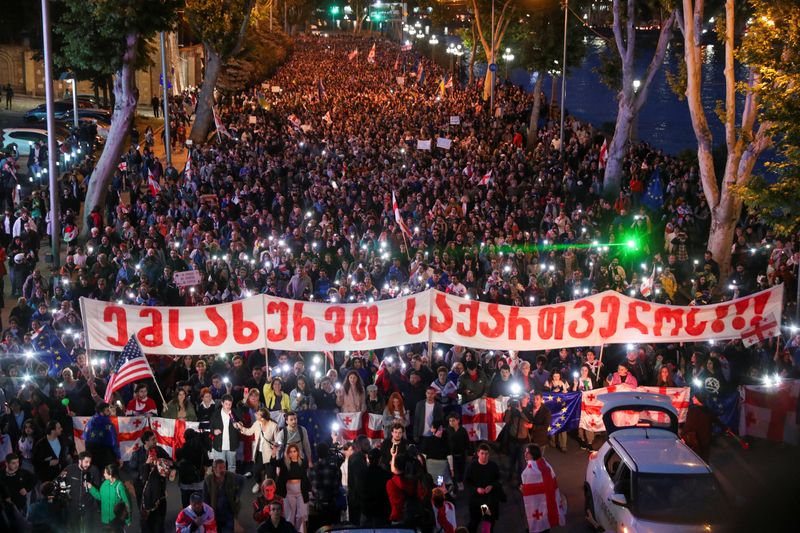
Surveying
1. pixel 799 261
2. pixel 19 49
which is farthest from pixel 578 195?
pixel 19 49

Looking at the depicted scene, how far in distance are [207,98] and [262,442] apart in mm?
29951

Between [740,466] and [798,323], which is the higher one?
[798,323]

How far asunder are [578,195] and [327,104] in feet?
69.7

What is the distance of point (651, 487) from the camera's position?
9.68 meters

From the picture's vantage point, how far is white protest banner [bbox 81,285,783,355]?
12.6 m

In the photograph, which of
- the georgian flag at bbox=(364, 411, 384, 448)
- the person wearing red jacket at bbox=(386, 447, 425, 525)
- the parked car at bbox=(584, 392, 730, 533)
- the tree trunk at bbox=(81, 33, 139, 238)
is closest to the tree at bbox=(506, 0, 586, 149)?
the tree trunk at bbox=(81, 33, 139, 238)

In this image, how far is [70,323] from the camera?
14719mm

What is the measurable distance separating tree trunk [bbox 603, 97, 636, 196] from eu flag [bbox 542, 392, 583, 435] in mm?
16249

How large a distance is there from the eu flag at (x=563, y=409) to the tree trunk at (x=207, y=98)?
2882cm

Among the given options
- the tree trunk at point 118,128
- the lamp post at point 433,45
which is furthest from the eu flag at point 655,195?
the lamp post at point 433,45

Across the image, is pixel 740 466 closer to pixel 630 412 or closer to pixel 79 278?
pixel 630 412

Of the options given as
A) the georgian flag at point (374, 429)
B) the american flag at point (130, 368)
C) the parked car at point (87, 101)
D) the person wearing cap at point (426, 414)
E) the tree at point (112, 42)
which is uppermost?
the parked car at point (87, 101)

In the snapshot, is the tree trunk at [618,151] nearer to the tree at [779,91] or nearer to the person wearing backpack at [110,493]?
the tree at [779,91]

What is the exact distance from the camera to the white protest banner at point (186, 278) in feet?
54.2
